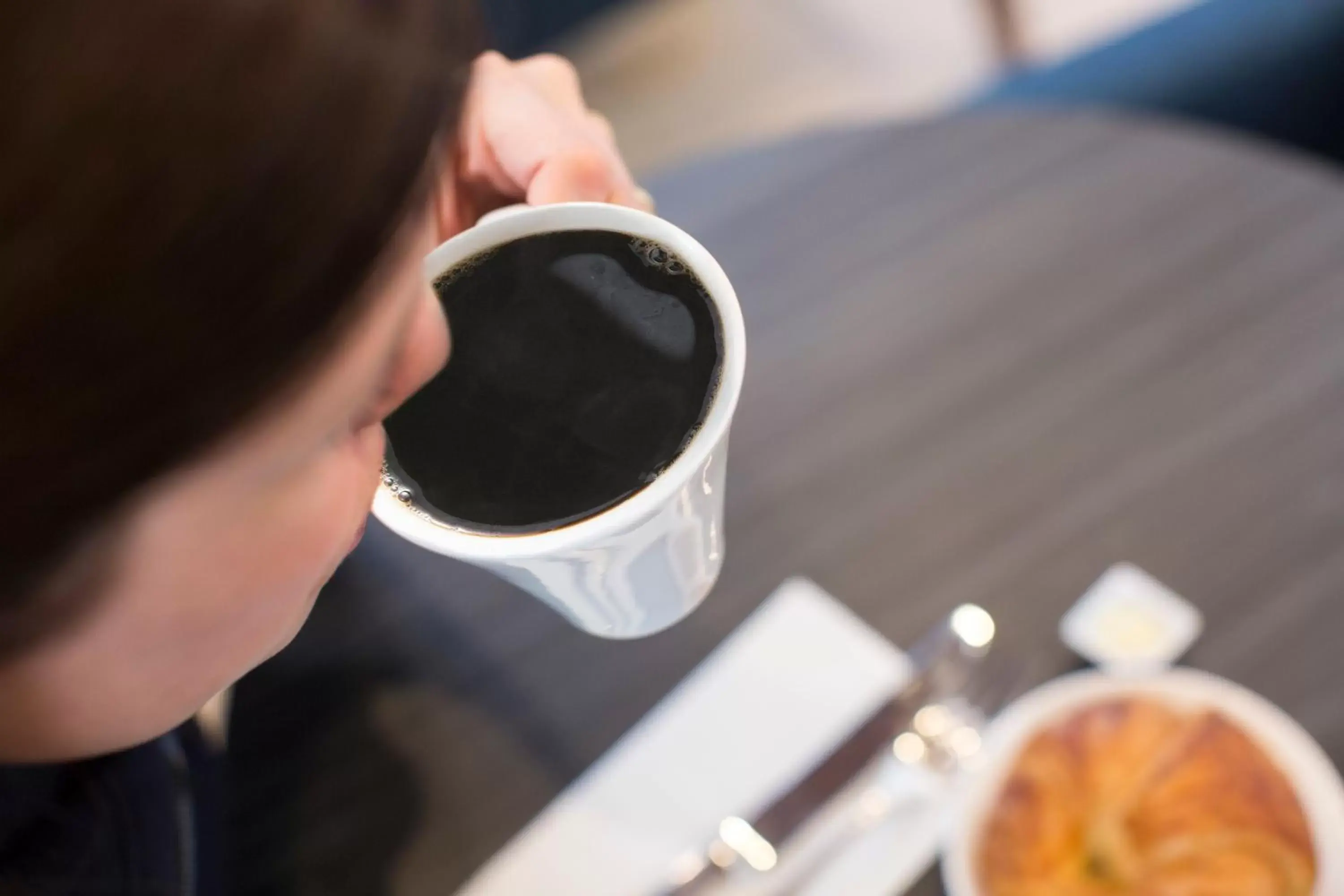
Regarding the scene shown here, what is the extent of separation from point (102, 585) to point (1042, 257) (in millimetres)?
652

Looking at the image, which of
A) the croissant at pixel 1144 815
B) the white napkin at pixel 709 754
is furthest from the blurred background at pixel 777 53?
the croissant at pixel 1144 815

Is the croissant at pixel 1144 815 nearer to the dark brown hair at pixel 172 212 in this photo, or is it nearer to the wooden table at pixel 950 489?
the wooden table at pixel 950 489

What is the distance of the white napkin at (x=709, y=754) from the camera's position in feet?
1.90

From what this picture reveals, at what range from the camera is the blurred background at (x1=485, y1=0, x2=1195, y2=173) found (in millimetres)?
1735

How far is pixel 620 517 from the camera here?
0.96 ft

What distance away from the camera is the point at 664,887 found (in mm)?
565

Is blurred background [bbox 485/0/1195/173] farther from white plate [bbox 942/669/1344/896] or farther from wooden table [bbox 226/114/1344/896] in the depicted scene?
white plate [bbox 942/669/1344/896]

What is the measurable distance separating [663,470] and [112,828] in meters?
0.47

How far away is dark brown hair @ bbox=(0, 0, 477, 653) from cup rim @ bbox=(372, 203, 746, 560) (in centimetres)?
7

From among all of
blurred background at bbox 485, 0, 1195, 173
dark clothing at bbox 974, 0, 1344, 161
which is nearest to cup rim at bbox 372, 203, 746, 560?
dark clothing at bbox 974, 0, 1344, 161

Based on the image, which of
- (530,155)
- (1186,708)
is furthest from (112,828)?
(1186,708)

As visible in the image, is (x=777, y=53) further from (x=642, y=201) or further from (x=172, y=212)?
(x=172, y=212)

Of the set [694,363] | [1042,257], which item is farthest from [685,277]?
[1042,257]

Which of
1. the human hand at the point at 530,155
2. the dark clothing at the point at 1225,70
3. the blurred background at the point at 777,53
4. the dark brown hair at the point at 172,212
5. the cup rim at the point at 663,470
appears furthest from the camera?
the blurred background at the point at 777,53
